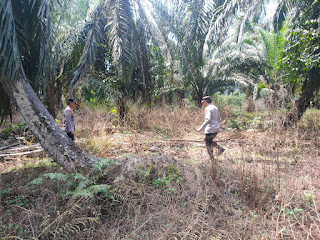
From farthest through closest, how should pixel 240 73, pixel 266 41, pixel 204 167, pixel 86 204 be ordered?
1. pixel 240 73
2. pixel 266 41
3. pixel 204 167
4. pixel 86 204

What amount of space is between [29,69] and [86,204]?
12.0 ft

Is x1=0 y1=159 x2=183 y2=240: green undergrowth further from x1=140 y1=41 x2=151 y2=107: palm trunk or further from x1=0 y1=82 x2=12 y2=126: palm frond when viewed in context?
x1=140 y1=41 x2=151 y2=107: palm trunk

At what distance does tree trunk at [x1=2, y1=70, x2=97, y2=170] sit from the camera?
3939 millimetres

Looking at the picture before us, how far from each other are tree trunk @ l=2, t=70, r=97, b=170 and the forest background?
2 cm

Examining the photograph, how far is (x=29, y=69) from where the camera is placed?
4.93 metres

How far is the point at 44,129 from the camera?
402 cm

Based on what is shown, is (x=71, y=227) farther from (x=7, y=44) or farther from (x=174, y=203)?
(x=7, y=44)

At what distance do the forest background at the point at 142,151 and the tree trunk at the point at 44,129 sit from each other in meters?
0.02

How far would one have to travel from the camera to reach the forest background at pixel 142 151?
269cm

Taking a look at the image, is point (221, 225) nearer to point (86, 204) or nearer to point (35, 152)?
point (86, 204)

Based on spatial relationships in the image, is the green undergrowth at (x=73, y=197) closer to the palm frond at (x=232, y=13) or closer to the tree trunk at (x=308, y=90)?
the palm frond at (x=232, y=13)

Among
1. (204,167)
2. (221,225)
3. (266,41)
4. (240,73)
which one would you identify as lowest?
(221,225)

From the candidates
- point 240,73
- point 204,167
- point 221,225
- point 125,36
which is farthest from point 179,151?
point 240,73

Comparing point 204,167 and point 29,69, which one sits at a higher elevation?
point 29,69
